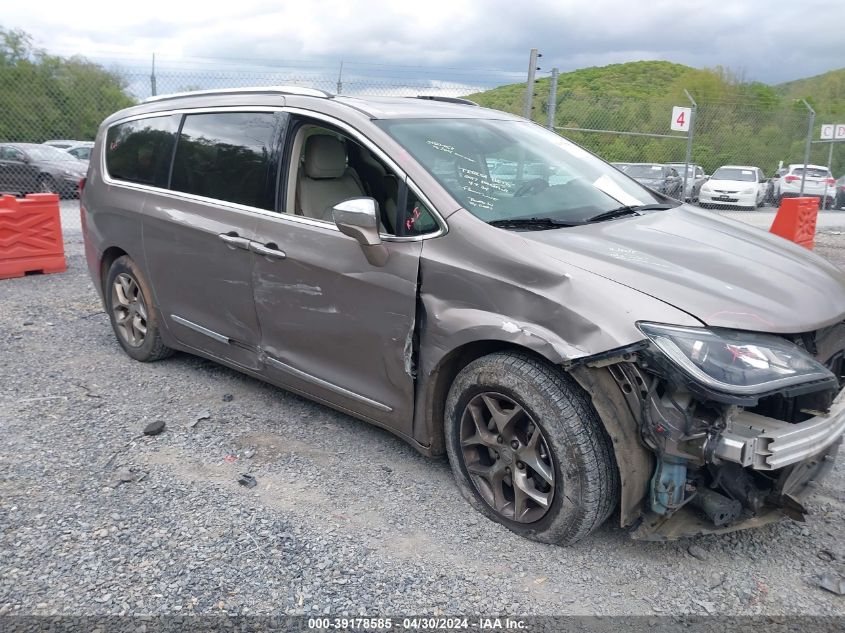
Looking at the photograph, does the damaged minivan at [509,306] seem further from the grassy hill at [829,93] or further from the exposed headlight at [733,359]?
the grassy hill at [829,93]

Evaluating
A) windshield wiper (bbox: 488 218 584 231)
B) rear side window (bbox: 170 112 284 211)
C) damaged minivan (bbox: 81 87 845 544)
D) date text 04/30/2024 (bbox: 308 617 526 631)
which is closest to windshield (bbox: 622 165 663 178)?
damaged minivan (bbox: 81 87 845 544)

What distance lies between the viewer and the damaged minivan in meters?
2.60

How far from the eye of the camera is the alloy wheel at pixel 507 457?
2.94m

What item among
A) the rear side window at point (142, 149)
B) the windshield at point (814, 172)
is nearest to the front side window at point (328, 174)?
the rear side window at point (142, 149)

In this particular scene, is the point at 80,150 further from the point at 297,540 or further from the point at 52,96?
the point at 297,540

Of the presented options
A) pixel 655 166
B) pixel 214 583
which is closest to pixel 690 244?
pixel 214 583

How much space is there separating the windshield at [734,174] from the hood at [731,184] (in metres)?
0.20

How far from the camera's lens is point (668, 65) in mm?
59750

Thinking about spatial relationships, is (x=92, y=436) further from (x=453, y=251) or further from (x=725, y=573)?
(x=725, y=573)

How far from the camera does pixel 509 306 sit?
2908 millimetres

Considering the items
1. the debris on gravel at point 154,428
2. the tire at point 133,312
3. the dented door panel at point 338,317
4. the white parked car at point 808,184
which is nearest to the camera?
the dented door panel at point 338,317

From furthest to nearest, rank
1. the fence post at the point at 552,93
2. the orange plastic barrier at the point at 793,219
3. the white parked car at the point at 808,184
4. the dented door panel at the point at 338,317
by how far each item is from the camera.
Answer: the white parked car at the point at 808,184, the orange plastic barrier at the point at 793,219, the fence post at the point at 552,93, the dented door panel at the point at 338,317

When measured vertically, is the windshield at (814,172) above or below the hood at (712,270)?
above

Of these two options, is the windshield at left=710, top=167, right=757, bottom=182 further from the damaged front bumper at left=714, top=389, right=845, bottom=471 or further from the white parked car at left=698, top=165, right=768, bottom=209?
the damaged front bumper at left=714, top=389, right=845, bottom=471
